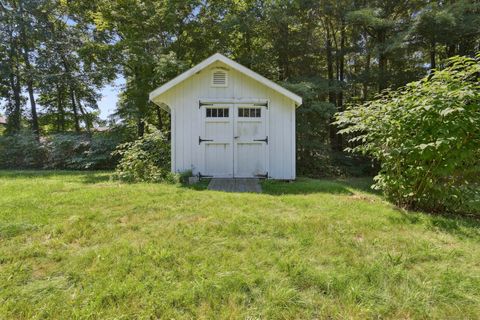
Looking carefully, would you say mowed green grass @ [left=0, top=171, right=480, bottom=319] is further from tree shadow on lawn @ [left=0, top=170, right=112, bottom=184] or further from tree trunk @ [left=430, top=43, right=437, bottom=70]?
tree trunk @ [left=430, top=43, right=437, bottom=70]

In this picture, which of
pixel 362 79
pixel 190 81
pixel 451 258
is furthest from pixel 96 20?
pixel 451 258

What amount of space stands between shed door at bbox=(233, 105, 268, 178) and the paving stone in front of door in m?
0.45

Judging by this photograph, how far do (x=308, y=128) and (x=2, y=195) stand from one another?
9136mm

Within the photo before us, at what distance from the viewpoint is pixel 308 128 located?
10.7 meters

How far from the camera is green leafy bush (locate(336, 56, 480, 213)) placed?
388cm

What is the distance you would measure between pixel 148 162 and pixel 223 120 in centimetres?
233

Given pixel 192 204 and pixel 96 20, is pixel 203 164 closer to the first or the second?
pixel 192 204

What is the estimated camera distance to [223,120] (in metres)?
7.40

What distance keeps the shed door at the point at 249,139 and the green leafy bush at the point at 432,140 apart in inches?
109

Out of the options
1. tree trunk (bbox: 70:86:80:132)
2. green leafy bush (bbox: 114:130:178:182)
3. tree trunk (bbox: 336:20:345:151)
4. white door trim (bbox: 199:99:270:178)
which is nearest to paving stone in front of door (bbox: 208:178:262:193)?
white door trim (bbox: 199:99:270:178)

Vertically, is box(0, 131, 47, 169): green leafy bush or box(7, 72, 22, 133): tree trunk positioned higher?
box(7, 72, 22, 133): tree trunk

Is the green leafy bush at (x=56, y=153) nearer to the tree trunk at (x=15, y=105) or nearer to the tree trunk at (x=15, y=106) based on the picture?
the tree trunk at (x=15, y=106)

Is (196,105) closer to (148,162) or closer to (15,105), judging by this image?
(148,162)

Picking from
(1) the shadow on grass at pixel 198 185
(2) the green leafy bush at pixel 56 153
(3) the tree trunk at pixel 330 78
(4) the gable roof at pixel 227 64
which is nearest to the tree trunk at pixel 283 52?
(3) the tree trunk at pixel 330 78
